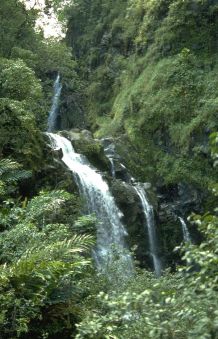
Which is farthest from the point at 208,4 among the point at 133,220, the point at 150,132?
the point at 133,220

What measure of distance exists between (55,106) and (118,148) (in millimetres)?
7542

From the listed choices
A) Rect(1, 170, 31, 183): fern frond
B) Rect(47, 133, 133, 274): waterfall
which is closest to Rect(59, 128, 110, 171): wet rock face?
Rect(47, 133, 133, 274): waterfall

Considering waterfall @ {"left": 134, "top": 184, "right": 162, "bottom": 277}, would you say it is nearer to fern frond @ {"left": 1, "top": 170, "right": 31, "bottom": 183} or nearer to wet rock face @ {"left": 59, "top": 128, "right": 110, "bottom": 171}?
wet rock face @ {"left": 59, "top": 128, "right": 110, "bottom": 171}

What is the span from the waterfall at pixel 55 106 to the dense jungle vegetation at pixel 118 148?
32 cm

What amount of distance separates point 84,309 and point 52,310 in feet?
1.21

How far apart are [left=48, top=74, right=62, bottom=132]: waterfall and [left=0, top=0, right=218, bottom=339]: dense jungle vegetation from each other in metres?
0.32

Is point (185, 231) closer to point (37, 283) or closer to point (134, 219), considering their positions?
point (134, 219)

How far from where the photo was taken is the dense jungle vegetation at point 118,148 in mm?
3463

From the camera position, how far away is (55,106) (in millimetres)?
25703

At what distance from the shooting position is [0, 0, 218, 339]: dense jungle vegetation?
3.46 metres

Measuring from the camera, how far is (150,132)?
20.0 m

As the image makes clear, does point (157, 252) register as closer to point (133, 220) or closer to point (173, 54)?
point (133, 220)

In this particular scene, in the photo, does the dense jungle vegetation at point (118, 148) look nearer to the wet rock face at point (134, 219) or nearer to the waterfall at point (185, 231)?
the waterfall at point (185, 231)

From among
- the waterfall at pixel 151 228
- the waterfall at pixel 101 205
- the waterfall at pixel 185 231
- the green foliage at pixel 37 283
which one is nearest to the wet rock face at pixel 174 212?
the waterfall at pixel 185 231
